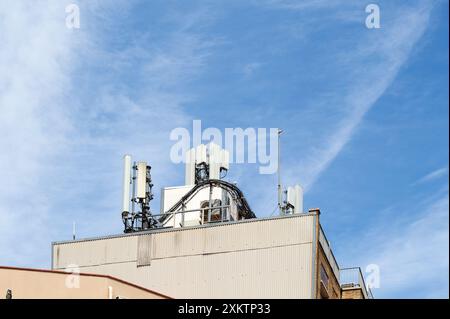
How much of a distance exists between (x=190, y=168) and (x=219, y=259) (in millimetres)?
14439

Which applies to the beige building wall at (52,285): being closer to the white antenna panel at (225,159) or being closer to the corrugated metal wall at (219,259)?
the corrugated metal wall at (219,259)

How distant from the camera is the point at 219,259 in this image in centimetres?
5928

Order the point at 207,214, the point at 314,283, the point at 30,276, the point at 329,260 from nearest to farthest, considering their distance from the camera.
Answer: the point at 30,276 → the point at 314,283 → the point at 329,260 → the point at 207,214

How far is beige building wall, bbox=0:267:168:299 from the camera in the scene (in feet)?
150

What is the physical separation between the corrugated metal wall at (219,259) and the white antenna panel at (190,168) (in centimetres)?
1074

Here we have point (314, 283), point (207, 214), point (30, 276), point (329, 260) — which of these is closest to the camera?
point (30, 276)

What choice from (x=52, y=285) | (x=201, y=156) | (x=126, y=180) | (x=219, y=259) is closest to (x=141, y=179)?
(x=126, y=180)

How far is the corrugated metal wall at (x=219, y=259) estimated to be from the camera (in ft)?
190

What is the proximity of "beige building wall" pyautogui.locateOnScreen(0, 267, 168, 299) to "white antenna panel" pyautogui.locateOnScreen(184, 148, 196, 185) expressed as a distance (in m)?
25.9
